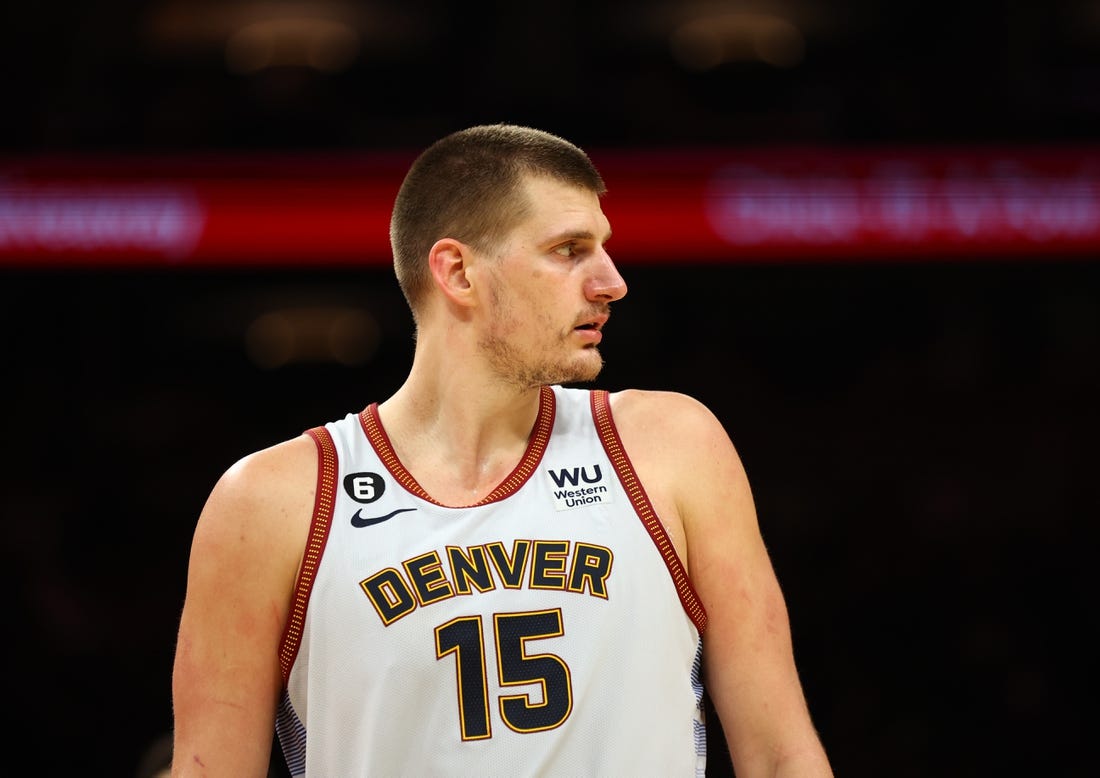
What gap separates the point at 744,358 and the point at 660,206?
227 cm

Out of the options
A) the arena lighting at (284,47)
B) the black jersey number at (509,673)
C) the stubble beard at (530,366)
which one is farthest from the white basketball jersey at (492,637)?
the arena lighting at (284,47)

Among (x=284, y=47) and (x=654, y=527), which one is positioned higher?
(x=284, y=47)

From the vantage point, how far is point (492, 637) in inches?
99.0

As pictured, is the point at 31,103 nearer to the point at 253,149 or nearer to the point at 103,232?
the point at 253,149

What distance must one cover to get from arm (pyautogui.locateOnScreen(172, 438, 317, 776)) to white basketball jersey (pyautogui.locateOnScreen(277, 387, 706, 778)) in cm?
4

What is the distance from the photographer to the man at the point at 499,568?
2.50m

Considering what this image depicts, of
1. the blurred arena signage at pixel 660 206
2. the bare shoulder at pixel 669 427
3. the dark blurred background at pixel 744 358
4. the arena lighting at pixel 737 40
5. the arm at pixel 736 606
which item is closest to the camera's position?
the arm at pixel 736 606

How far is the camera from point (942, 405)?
8.10 m

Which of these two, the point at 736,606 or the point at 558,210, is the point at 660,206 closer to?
the point at 558,210

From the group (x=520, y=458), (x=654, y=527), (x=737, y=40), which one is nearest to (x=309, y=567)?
(x=520, y=458)

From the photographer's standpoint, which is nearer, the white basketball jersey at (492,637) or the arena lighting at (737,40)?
the white basketball jersey at (492,637)

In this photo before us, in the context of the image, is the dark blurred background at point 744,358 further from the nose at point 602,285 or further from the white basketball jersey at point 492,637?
the white basketball jersey at point 492,637

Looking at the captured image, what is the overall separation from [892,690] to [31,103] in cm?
531

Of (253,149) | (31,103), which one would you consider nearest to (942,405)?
(253,149)
